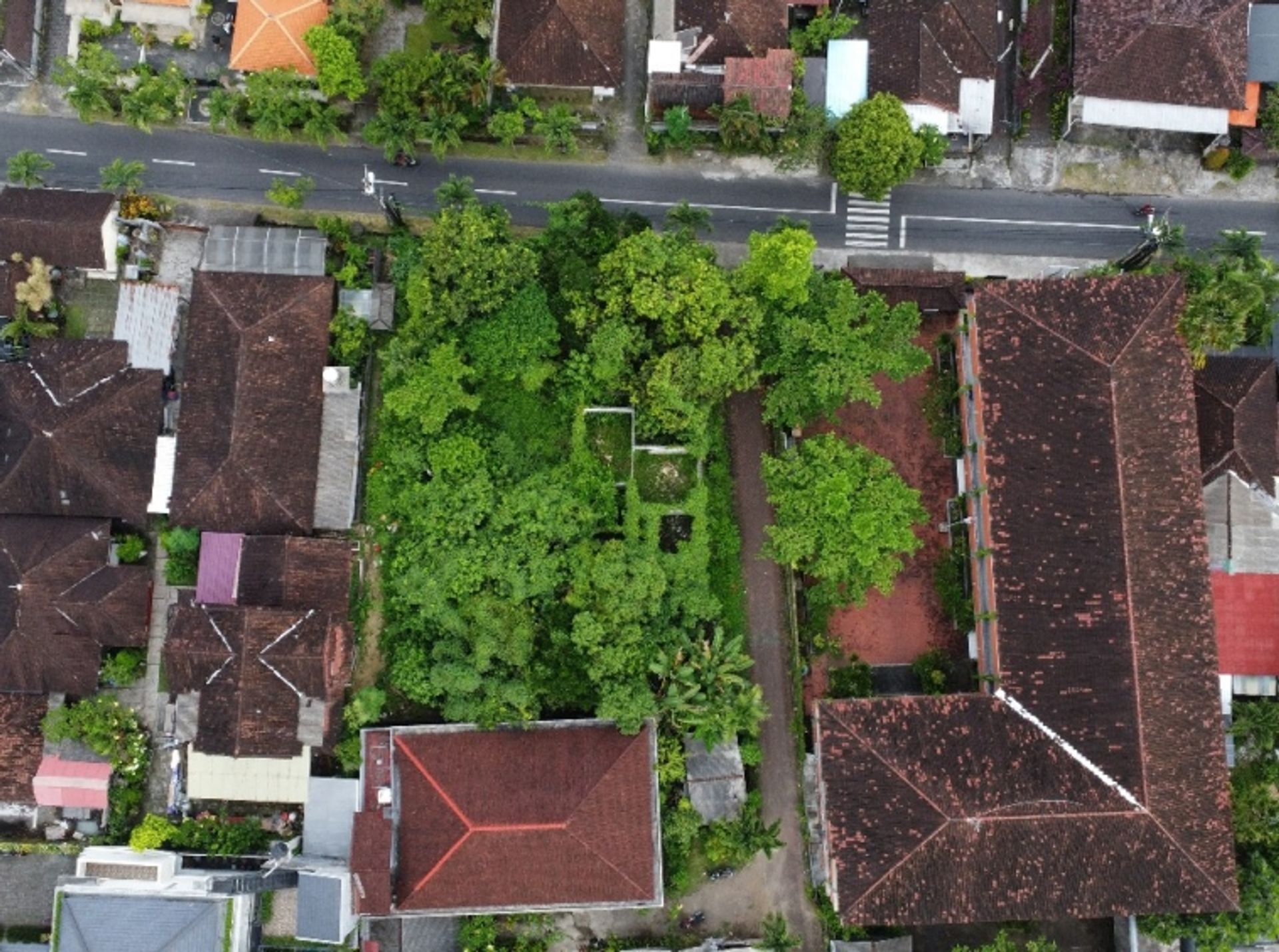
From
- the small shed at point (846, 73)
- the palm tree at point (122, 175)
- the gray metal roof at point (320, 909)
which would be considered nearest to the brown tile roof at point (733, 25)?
the small shed at point (846, 73)

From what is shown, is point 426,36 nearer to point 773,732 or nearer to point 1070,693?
point 773,732

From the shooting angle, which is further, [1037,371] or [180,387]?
[180,387]

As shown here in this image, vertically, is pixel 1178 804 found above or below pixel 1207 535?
below

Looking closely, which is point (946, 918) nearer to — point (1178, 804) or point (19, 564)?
point (1178, 804)

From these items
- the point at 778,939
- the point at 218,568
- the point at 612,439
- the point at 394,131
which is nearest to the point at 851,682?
the point at 778,939

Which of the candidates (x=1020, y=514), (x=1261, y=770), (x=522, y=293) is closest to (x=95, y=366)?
(x=522, y=293)

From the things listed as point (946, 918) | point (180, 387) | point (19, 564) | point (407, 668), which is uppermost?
point (180, 387)

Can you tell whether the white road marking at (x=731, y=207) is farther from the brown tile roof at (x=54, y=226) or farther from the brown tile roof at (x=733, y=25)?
the brown tile roof at (x=54, y=226)
